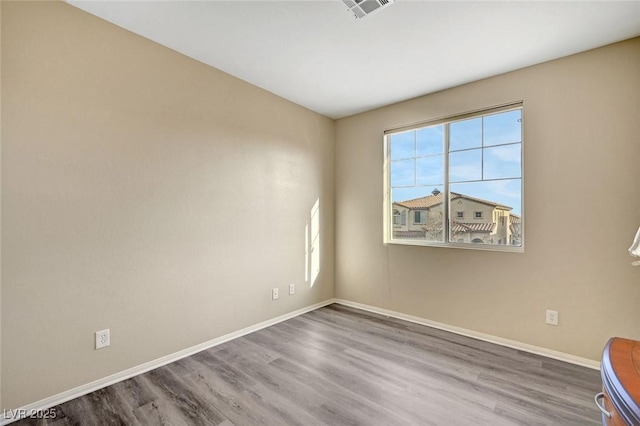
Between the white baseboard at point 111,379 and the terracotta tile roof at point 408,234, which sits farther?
the terracotta tile roof at point 408,234

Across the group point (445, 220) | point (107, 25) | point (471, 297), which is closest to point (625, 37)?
point (445, 220)

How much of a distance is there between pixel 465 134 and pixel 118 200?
3.28 m

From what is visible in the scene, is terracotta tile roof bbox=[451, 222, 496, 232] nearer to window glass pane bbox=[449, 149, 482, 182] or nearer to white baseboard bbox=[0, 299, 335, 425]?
window glass pane bbox=[449, 149, 482, 182]

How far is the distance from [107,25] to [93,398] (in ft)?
8.55

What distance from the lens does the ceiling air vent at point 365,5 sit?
1865 millimetres

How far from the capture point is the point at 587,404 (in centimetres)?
187

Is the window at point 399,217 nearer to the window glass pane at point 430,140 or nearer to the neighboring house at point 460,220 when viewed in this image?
the neighboring house at point 460,220

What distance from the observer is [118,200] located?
7.02 ft

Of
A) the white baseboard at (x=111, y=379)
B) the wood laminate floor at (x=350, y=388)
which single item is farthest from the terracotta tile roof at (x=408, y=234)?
the white baseboard at (x=111, y=379)

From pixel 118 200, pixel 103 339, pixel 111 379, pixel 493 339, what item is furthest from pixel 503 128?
pixel 111 379

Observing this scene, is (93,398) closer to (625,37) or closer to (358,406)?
(358,406)

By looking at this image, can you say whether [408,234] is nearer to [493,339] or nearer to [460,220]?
[460,220]

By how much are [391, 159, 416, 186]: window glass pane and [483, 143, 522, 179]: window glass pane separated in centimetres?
80

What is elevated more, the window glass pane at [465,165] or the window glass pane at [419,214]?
the window glass pane at [465,165]
